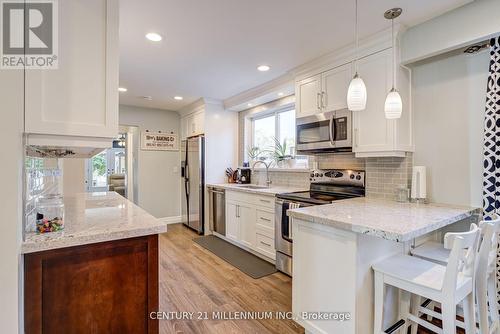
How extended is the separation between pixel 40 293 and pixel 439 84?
3084 millimetres

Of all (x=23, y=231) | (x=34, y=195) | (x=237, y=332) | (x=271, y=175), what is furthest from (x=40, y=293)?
(x=271, y=175)

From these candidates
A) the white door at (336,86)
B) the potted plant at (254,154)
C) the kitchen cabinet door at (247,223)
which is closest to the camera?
the white door at (336,86)

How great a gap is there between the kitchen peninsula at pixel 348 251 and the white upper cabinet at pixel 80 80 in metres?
1.35

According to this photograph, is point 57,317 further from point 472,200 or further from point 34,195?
point 472,200

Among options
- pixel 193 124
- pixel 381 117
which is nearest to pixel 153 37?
pixel 381 117

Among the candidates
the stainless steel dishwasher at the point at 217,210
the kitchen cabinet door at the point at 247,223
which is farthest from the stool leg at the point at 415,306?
the stainless steel dishwasher at the point at 217,210

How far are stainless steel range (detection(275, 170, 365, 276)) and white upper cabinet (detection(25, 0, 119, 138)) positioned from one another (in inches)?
78.8

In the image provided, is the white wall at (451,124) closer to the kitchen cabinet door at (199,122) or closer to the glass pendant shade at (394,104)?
the glass pendant shade at (394,104)

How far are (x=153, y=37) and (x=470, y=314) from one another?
3.11m

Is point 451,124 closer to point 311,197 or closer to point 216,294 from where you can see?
point 311,197

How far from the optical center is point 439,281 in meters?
1.34

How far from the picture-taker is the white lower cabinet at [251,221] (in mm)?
3211

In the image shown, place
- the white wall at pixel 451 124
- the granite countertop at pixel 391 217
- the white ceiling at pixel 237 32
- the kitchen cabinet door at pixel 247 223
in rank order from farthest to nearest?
the kitchen cabinet door at pixel 247 223, the white wall at pixel 451 124, the white ceiling at pixel 237 32, the granite countertop at pixel 391 217

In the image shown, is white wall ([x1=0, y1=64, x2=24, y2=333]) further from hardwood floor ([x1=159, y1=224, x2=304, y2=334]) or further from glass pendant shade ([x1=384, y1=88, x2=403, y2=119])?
glass pendant shade ([x1=384, y1=88, x2=403, y2=119])
